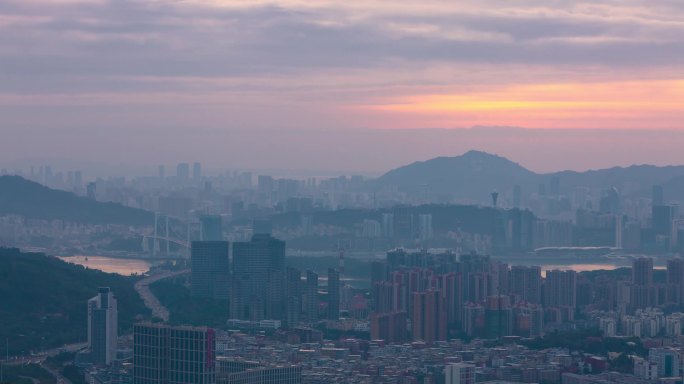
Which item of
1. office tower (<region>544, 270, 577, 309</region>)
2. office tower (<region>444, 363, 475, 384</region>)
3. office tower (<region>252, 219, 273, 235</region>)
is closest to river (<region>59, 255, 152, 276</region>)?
office tower (<region>252, 219, 273, 235</region>)

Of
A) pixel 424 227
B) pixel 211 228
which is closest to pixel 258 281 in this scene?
pixel 211 228

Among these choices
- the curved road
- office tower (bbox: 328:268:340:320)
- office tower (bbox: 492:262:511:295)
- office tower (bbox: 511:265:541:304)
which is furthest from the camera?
office tower (bbox: 492:262:511:295)

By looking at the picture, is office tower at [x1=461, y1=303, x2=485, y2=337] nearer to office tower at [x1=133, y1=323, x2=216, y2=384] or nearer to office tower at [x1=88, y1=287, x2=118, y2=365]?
office tower at [x1=88, y1=287, x2=118, y2=365]

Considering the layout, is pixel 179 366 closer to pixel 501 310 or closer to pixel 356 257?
pixel 501 310

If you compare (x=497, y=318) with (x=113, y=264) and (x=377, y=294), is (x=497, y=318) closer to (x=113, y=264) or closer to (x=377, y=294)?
(x=377, y=294)

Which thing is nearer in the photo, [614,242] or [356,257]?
[356,257]

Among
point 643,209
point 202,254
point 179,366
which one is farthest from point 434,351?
point 643,209

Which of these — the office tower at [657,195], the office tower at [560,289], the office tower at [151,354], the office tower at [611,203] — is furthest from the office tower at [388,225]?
the office tower at [151,354]
